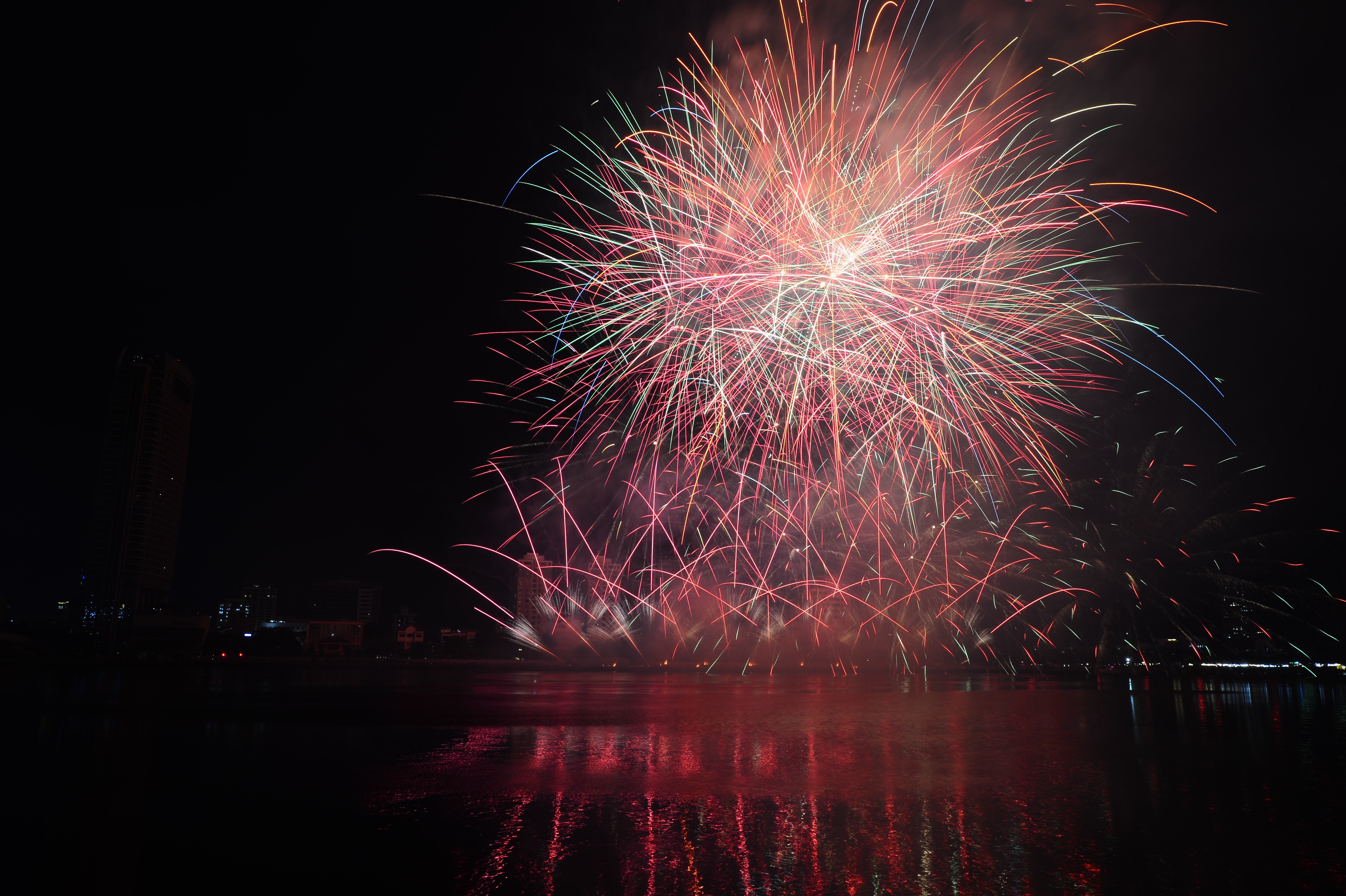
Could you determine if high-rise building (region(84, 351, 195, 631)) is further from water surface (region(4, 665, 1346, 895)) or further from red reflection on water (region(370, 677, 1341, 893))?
red reflection on water (region(370, 677, 1341, 893))

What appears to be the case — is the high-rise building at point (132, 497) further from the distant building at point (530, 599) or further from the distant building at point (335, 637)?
the distant building at point (530, 599)

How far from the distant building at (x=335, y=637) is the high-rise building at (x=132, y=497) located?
82.3 ft

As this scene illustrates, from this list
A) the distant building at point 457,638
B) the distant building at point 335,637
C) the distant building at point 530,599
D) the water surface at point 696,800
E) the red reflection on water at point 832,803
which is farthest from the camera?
the distant building at point 457,638

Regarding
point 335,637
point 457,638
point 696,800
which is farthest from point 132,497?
point 696,800

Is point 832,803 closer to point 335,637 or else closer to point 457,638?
point 457,638

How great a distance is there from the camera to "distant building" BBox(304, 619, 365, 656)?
122625 millimetres

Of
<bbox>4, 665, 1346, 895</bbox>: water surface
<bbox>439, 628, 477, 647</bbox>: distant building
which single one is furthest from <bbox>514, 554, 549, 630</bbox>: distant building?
<bbox>4, 665, 1346, 895</bbox>: water surface

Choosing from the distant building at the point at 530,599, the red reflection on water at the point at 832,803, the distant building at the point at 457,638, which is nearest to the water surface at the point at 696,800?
the red reflection on water at the point at 832,803

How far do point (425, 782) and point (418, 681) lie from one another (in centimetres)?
4558

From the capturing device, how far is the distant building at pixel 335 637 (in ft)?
402

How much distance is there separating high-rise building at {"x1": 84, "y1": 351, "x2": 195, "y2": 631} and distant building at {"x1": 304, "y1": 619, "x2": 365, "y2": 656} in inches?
988

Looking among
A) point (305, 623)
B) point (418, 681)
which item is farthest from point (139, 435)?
point (418, 681)

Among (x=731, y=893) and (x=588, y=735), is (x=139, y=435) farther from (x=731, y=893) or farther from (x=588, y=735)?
(x=731, y=893)

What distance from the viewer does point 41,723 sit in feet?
75.1
